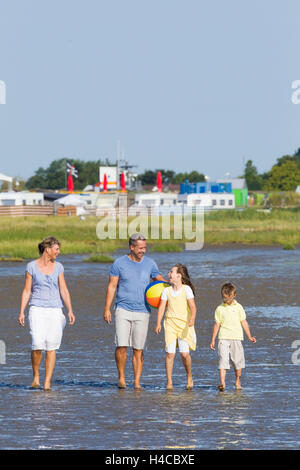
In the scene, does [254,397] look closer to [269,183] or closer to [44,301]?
[44,301]

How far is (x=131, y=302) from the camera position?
1160cm

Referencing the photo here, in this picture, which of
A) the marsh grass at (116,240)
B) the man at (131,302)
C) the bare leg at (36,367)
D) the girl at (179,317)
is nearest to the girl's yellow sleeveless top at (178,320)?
the girl at (179,317)

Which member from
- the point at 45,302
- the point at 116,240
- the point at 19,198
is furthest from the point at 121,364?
the point at 19,198

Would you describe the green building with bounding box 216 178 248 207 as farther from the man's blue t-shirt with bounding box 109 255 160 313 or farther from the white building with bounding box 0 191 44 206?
the man's blue t-shirt with bounding box 109 255 160 313

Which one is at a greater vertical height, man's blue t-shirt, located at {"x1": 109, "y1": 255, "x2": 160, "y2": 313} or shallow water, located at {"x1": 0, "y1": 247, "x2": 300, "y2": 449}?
man's blue t-shirt, located at {"x1": 109, "y1": 255, "x2": 160, "y2": 313}

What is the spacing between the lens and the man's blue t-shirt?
11.5 metres

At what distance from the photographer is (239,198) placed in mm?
130125

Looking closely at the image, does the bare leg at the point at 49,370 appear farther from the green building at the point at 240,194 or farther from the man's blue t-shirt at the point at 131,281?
the green building at the point at 240,194

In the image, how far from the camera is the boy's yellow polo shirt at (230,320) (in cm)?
1152

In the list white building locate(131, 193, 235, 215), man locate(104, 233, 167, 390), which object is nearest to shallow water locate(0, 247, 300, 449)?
man locate(104, 233, 167, 390)

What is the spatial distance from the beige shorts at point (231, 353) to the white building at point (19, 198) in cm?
8502

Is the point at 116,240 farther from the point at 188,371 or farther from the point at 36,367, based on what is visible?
the point at 188,371

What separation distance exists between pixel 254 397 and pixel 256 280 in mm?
Result: 18536

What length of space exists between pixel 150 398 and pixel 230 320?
4.55 feet
